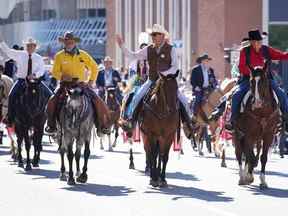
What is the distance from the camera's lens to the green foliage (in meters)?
52.5

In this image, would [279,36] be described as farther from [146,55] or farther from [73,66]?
[146,55]

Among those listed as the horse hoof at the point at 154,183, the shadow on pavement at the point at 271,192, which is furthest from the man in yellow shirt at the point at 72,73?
the shadow on pavement at the point at 271,192

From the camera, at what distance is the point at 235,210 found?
13.2 metres

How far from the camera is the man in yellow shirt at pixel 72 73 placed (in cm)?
1717

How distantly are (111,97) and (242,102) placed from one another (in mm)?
9938

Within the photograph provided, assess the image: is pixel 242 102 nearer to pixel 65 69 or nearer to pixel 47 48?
pixel 65 69

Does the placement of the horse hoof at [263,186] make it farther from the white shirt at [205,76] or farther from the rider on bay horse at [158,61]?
the white shirt at [205,76]

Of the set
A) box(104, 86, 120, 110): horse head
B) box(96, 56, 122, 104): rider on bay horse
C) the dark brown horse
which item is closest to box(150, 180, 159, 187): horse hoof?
the dark brown horse

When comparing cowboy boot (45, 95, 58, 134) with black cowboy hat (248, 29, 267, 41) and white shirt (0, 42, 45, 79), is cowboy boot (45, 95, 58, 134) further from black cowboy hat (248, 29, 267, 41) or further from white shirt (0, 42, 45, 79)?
black cowboy hat (248, 29, 267, 41)

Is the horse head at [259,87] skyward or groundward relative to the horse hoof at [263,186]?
skyward

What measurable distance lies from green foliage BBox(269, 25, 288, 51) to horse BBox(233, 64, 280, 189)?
1438 inches

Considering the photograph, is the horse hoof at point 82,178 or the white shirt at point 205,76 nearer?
the horse hoof at point 82,178

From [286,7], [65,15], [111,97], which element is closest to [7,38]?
[65,15]

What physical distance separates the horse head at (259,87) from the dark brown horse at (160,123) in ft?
4.00
